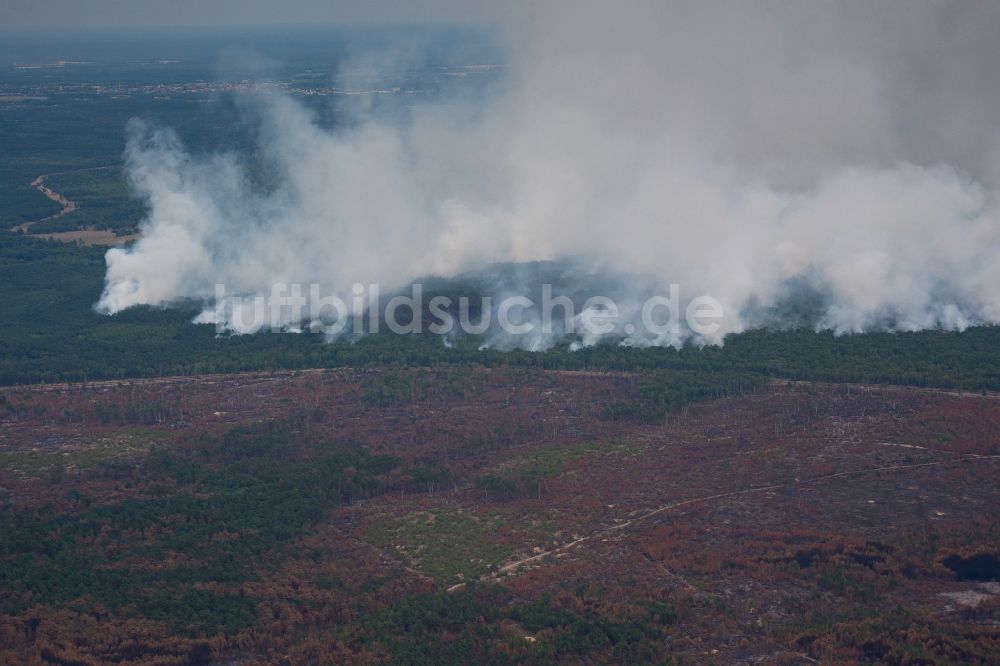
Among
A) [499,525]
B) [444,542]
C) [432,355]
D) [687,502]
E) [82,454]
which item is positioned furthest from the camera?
[432,355]

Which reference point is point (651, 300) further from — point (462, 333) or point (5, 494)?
point (5, 494)

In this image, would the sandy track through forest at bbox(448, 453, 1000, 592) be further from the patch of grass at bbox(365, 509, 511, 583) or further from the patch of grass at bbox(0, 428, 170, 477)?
the patch of grass at bbox(0, 428, 170, 477)

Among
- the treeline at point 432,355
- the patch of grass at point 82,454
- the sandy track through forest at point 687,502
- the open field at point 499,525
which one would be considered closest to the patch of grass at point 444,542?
the open field at point 499,525

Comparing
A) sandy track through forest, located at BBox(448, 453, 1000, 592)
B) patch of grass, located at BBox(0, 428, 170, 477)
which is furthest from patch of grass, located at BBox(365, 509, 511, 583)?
patch of grass, located at BBox(0, 428, 170, 477)

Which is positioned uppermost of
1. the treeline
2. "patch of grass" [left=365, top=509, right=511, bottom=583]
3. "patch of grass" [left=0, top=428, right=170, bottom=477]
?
the treeline

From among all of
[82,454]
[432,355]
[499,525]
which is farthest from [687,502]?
[82,454]

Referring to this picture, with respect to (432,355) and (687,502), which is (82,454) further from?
(687,502)

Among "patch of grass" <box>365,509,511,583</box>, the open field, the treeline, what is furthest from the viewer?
the treeline

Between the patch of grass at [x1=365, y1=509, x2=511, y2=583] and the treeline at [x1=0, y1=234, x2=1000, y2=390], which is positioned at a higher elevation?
the treeline at [x1=0, y1=234, x2=1000, y2=390]
